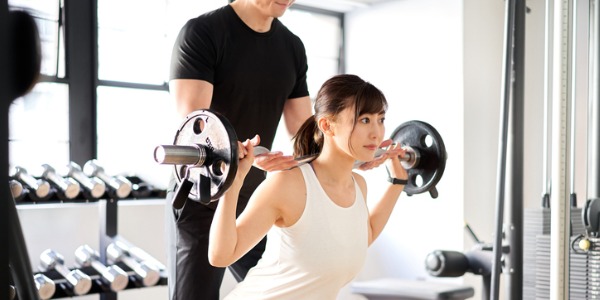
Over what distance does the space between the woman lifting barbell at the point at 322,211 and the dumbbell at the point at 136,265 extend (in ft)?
5.45

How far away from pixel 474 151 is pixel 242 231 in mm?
3945

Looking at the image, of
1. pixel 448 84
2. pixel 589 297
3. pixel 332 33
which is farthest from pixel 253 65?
pixel 332 33

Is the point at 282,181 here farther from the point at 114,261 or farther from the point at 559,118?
the point at 114,261

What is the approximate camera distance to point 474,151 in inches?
213

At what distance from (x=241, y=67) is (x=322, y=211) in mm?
531

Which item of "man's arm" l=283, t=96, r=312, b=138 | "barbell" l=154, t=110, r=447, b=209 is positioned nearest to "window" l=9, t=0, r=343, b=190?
"man's arm" l=283, t=96, r=312, b=138

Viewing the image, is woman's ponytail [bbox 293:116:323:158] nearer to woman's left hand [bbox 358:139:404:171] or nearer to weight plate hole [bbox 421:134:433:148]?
woman's left hand [bbox 358:139:404:171]

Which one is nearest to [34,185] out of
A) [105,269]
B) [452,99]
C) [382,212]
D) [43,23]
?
[105,269]

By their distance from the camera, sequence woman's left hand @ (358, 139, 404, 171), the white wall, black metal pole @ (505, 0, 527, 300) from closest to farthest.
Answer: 1. woman's left hand @ (358, 139, 404, 171)
2. black metal pole @ (505, 0, 527, 300)
3. the white wall

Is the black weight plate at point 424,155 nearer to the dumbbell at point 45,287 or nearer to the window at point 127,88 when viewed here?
the dumbbell at point 45,287

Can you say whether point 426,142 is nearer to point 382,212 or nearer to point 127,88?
point 382,212

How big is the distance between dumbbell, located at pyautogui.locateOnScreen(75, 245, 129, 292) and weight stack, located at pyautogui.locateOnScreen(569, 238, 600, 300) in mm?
2052

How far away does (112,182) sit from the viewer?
3543 mm

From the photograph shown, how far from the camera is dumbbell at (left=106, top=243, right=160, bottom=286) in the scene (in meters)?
3.52
